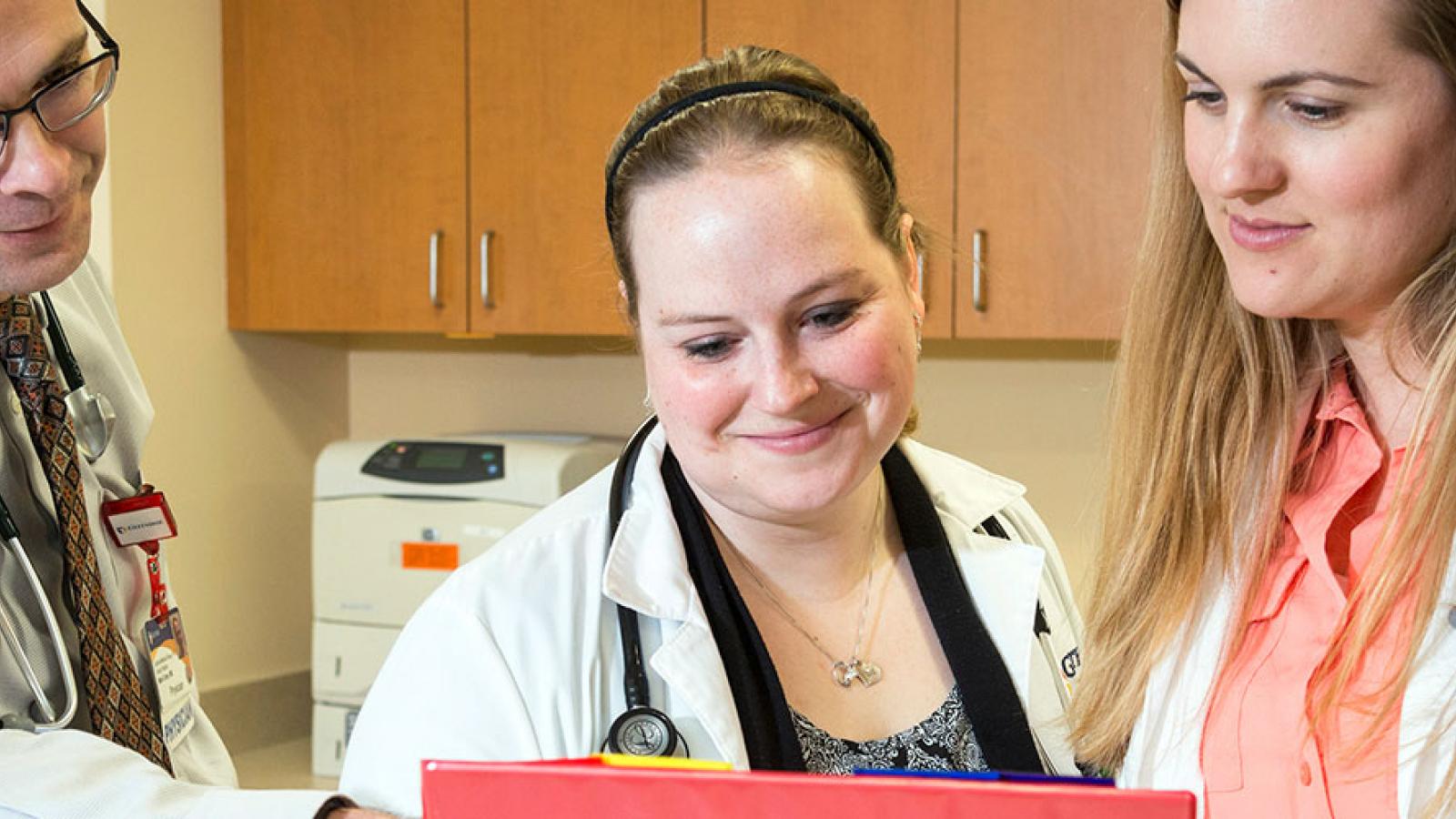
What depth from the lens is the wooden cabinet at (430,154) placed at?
318 centimetres

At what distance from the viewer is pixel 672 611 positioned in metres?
1.30

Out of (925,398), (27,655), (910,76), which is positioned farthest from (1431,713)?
(925,398)

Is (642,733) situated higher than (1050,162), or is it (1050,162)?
(1050,162)

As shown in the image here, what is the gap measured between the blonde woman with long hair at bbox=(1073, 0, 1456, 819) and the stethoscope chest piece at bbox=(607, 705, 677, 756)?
0.37 m

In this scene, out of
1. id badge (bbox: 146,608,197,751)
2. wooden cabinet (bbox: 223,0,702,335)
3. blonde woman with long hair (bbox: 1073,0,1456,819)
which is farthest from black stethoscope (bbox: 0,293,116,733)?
wooden cabinet (bbox: 223,0,702,335)

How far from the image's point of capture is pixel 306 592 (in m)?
3.71

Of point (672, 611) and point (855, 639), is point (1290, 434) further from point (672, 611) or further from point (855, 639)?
point (672, 611)

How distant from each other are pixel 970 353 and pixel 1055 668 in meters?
1.86

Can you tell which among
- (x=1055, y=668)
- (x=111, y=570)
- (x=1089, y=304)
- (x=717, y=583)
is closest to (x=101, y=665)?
(x=111, y=570)

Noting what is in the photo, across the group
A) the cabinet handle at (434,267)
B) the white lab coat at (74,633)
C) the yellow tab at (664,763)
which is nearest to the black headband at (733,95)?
the white lab coat at (74,633)

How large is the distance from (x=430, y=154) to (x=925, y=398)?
1194mm

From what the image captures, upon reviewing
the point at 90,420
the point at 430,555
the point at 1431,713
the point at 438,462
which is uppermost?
→ the point at 90,420

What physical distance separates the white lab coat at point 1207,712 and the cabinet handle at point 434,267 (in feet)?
7.45

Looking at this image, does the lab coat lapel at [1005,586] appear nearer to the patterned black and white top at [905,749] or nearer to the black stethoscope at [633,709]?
the patterned black and white top at [905,749]
